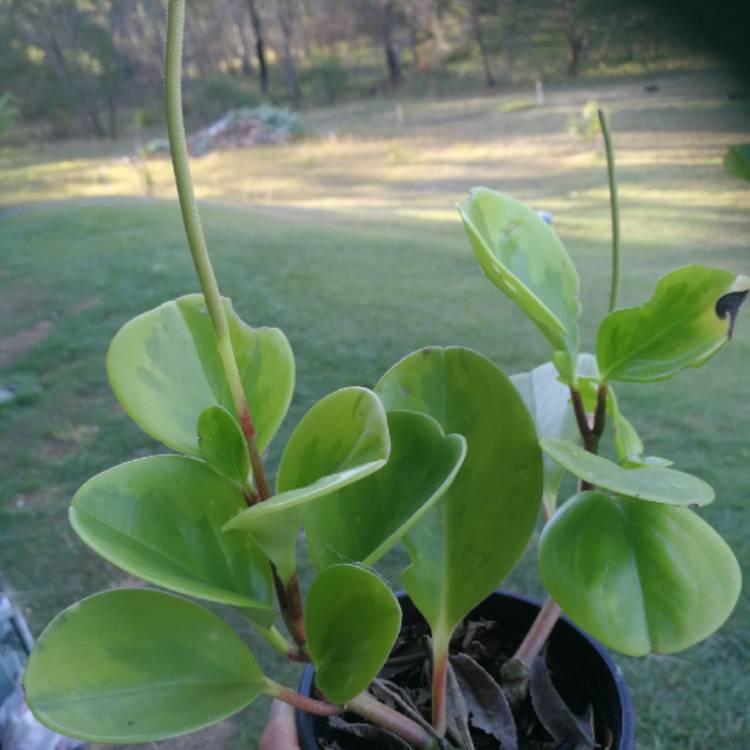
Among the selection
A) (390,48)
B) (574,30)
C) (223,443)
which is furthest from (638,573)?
(390,48)

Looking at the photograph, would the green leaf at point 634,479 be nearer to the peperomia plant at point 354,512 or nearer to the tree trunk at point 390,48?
the peperomia plant at point 354,512

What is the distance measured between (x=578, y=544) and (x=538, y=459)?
3 centimetres

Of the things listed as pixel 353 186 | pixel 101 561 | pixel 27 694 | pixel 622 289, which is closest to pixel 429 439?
pixel 27 694

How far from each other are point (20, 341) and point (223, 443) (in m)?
1.40

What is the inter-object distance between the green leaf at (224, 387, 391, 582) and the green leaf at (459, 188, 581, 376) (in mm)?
88

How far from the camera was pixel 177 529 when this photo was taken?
25cm

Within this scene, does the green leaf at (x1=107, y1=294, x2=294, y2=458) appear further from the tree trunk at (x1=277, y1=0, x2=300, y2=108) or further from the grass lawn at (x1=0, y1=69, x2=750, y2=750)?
the tree trunk at (x1=277, y1=0, x2=300, y2=108)

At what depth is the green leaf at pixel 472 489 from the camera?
0.90ft

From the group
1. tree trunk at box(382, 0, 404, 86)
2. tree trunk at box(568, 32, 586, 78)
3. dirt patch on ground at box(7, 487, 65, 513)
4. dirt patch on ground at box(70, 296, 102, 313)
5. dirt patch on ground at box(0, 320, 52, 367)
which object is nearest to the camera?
tree trunk at box(568, 32, 586, 78)

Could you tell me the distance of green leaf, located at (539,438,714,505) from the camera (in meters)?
0.22

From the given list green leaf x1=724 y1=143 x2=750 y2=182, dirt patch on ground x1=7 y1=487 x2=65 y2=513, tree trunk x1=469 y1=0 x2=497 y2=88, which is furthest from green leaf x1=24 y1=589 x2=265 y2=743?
tree trunk x1=469 y1=0 x2=497 y2=88

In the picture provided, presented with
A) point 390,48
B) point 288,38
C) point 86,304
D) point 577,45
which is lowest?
point 86,304

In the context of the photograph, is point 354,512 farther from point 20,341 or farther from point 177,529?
point 20,341

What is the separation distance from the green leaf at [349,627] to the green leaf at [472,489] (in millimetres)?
45
